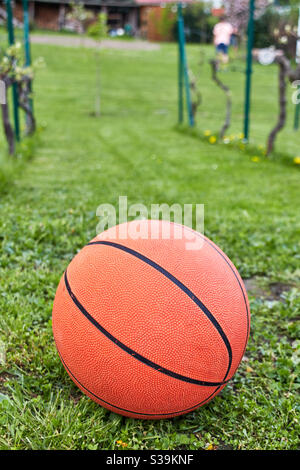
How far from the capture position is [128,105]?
1617 centimetres

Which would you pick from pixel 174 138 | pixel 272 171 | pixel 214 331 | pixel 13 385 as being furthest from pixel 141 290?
pixel 174 138

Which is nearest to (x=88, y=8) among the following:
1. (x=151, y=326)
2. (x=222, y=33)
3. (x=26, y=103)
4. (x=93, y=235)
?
(x=222, y=33)

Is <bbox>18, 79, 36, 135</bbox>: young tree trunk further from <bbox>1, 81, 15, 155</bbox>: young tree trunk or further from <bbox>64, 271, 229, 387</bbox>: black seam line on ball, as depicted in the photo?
<bbox>64, 271, 229, 387</bbox>: black seam line on ball

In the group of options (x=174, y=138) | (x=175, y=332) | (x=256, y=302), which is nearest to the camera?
(x=175, y=332)

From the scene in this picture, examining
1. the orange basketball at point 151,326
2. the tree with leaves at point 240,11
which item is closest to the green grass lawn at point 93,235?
the orange basketball at point 151,326

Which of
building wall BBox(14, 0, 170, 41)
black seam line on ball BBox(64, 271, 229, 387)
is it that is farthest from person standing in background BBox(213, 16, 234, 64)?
building wall BBox(14, 0, 170, 41)

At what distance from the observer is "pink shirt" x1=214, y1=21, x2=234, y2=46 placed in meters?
11.5

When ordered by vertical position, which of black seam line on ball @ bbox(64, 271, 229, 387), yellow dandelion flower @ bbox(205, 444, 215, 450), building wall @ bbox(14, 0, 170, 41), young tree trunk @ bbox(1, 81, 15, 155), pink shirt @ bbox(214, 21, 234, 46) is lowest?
yellow dandelion flower @ bbox(205, 444, 215, 450)

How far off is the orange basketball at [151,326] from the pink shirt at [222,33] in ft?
35.2

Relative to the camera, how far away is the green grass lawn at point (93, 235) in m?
2.23

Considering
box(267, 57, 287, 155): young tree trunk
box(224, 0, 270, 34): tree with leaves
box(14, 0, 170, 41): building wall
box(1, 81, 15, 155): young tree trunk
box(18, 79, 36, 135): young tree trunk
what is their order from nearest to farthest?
1. box(1, 81, 15, 155): young tree trunk
2. box(267, 57, 287, 155): young tree trunk
3. box(18, 79, 36, 135): young tree trunk
4. box(224, 0, 270, 34): tree with leaves
5. box(14, 0, 170, 41): building wall

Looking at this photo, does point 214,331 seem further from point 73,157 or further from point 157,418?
point 73,157

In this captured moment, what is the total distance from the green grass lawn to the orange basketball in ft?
0.66

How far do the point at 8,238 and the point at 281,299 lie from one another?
2.44 meters
